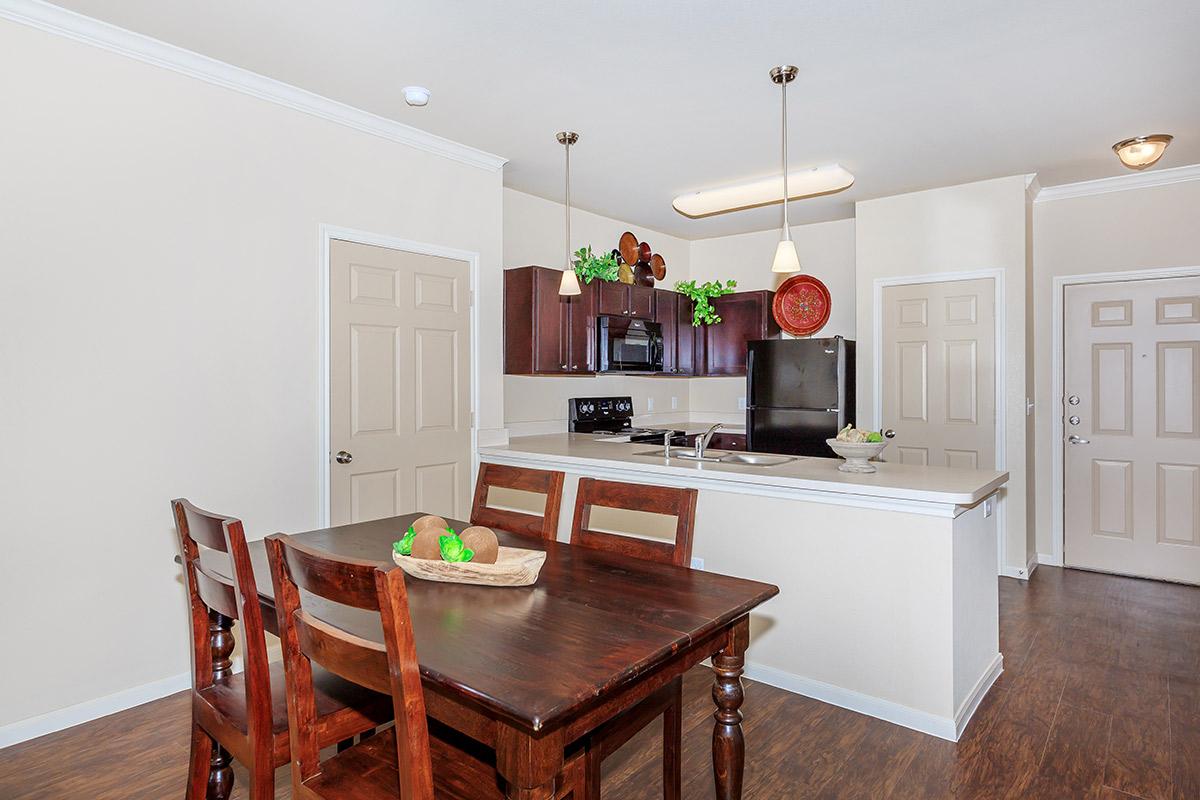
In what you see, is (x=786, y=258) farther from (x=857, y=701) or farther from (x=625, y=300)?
(x=625, y=300)

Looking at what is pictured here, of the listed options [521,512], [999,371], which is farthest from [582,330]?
[999,371]

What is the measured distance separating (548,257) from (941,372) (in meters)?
2.85

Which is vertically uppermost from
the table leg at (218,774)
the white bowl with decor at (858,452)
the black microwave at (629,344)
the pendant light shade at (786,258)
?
the pendant light shade at (786,258)

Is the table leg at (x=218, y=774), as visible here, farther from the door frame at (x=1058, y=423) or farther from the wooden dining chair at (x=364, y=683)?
the door frame at (x=1058, y=423)

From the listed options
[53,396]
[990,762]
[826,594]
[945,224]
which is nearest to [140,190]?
[53,396]

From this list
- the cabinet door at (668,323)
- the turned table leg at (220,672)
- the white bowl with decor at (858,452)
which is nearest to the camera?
the turned table leg at (220,672)

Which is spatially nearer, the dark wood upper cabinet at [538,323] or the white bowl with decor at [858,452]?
the white bowl with decor at [858,452]

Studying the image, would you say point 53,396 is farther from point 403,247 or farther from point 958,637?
point 958,637

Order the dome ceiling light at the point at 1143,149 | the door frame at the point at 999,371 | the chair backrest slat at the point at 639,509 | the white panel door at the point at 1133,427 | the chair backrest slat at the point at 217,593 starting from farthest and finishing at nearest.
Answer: the door frame at the point at 999,371
the white panel door at the point at 1133,427
the dome ceiling light at the point at 1143,149
the chair backrest slat at the point at 639,509
the chair backrest slat at the point at 217,593

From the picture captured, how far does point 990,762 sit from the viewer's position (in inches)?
90.4

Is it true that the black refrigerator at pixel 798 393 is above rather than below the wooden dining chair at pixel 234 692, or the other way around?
above

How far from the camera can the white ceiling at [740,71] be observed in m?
2.41

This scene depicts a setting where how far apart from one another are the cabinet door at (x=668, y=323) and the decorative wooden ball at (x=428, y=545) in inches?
144

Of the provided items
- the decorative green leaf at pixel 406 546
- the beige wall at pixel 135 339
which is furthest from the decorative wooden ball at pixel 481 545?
the beige wall at pixel 135 339
